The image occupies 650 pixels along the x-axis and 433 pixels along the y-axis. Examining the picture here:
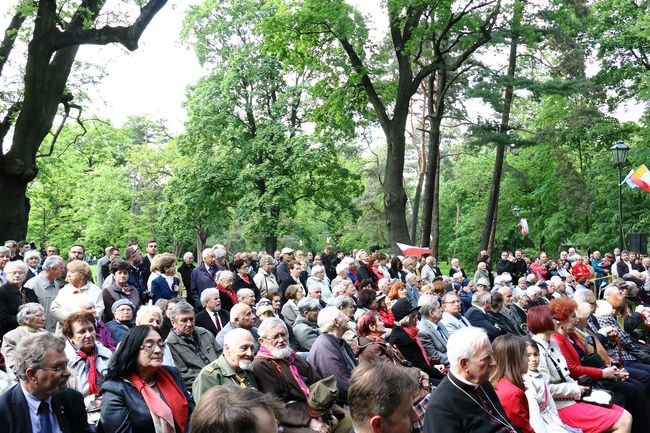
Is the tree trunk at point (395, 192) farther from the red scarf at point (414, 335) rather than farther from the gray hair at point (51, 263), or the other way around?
the gray hair at point (51, 263)

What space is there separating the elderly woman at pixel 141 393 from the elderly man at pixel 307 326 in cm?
302

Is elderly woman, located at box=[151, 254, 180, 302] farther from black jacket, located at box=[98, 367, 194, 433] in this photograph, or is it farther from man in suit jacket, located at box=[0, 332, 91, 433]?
man in suit jacket, located at box=[0, 332, 91, 433]

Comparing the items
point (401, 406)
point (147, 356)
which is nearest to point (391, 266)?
point (147, 356)

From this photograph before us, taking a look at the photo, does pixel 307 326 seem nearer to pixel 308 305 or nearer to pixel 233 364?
pixel 308 305

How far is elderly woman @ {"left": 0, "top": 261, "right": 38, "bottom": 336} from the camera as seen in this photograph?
666 centimetres

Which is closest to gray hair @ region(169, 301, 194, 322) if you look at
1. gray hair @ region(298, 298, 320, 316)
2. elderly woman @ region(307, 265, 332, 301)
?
gray hair @ region(298, 298, 320, 316)

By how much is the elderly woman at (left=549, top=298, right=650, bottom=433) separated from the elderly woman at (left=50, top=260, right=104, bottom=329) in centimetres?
491

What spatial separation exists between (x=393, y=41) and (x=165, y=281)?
13.2 m

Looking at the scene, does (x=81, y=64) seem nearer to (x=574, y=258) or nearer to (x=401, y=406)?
(x=574, y=258)

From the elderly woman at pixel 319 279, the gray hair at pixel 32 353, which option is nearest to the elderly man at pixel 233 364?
the gray hair at pixel 32 353

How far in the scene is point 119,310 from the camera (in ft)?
20.4

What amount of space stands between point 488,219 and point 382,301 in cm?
1942

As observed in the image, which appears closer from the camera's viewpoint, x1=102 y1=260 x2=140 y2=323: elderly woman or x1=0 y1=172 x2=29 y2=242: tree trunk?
x1=102 y1=260 x2=140 y2=323: elderly woman

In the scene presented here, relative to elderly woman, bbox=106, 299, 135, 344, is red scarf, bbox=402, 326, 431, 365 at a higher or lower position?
lower
